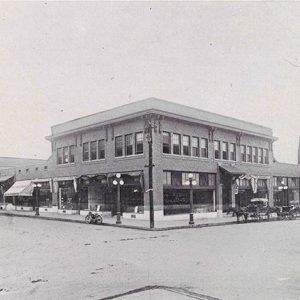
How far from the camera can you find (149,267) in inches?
434

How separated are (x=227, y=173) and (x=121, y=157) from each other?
9356 mm

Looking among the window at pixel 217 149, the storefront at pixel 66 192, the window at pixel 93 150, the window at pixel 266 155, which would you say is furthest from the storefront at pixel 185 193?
the storefront at pixel 66 192

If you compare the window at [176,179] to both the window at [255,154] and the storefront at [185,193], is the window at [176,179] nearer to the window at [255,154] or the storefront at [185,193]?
the storefront at [185,193]

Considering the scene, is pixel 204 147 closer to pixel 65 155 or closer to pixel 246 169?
pixel 246 169

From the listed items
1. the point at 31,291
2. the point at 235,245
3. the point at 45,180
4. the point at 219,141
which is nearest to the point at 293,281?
the point at 31,291

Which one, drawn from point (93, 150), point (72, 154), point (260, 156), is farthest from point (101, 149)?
point (260, 156)

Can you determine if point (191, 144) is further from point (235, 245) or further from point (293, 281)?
point (293, 281)

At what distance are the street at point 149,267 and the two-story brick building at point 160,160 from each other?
42.1ft

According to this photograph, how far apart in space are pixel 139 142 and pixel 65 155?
11.7 meters

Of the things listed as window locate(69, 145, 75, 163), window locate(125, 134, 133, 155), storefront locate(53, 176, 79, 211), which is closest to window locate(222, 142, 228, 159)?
window locate(125, 134, 133, 155)

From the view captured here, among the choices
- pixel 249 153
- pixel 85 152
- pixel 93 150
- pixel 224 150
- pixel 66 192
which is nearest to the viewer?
pixel 93 150

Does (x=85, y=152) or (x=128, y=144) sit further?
(x=85, y=152)

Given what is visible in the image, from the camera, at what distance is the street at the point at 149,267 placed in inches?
332

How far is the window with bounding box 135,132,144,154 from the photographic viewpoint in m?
30.4
